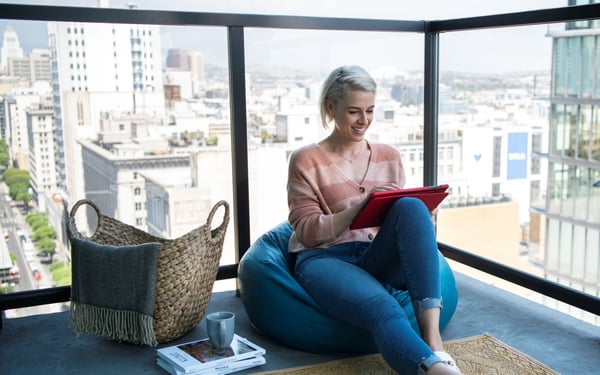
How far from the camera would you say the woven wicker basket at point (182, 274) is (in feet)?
7.38

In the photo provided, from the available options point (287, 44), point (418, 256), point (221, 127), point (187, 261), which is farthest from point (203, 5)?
point (418, 256)

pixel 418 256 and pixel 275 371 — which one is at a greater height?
pixel 418 256

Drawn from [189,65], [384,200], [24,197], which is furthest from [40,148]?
[384,200]

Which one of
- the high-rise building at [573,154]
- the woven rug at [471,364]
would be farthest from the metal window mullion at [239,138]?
the high-rise building at [573,154]

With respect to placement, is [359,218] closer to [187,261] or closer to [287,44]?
[187,261]

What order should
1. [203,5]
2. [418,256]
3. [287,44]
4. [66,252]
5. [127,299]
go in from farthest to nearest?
[203,5] → [287,44] → [66,252] → [127,299] → [418,256]

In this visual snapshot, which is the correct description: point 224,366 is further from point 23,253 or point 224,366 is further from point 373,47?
point 373,47

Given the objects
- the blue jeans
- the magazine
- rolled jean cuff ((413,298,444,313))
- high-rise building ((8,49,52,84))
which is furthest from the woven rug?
high-rise building ((8,49,52,84))

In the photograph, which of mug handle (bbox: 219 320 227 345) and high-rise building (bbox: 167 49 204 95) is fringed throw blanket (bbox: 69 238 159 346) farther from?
high-rise building (bbox: 167 49 204 95)

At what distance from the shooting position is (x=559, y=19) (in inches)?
95.7

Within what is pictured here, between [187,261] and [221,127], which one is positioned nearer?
[187,261]

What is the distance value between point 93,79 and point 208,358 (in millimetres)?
1314

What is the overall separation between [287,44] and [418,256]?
143 centimetres

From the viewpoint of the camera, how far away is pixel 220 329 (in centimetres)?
208
